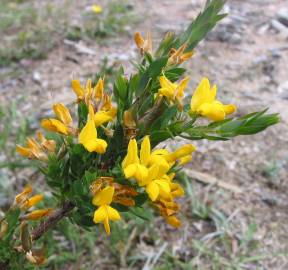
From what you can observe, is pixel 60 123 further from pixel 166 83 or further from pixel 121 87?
pixel 166 83

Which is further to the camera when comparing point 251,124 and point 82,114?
point 82,114

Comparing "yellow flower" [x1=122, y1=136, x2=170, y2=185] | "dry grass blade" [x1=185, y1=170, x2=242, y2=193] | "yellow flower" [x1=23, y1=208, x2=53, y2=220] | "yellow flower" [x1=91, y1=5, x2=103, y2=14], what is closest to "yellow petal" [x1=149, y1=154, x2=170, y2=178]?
"yellow flower" [x1=122, y1=136, x2=170, y2=185]

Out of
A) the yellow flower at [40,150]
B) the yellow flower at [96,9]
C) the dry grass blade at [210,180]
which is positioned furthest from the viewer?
the yellow flower at [96,9]

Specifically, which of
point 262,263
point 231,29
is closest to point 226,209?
point 262,263

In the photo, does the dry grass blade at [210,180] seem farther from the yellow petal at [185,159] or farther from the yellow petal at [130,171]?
the yellow petal at [130,171]

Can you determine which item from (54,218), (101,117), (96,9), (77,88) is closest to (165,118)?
(101,117)

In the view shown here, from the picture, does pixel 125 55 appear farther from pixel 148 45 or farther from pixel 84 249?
pixel 148 45

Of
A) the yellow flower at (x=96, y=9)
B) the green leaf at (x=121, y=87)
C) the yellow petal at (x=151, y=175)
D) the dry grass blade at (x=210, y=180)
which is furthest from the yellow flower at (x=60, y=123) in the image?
the yellow flower at (x=96, y=9)
